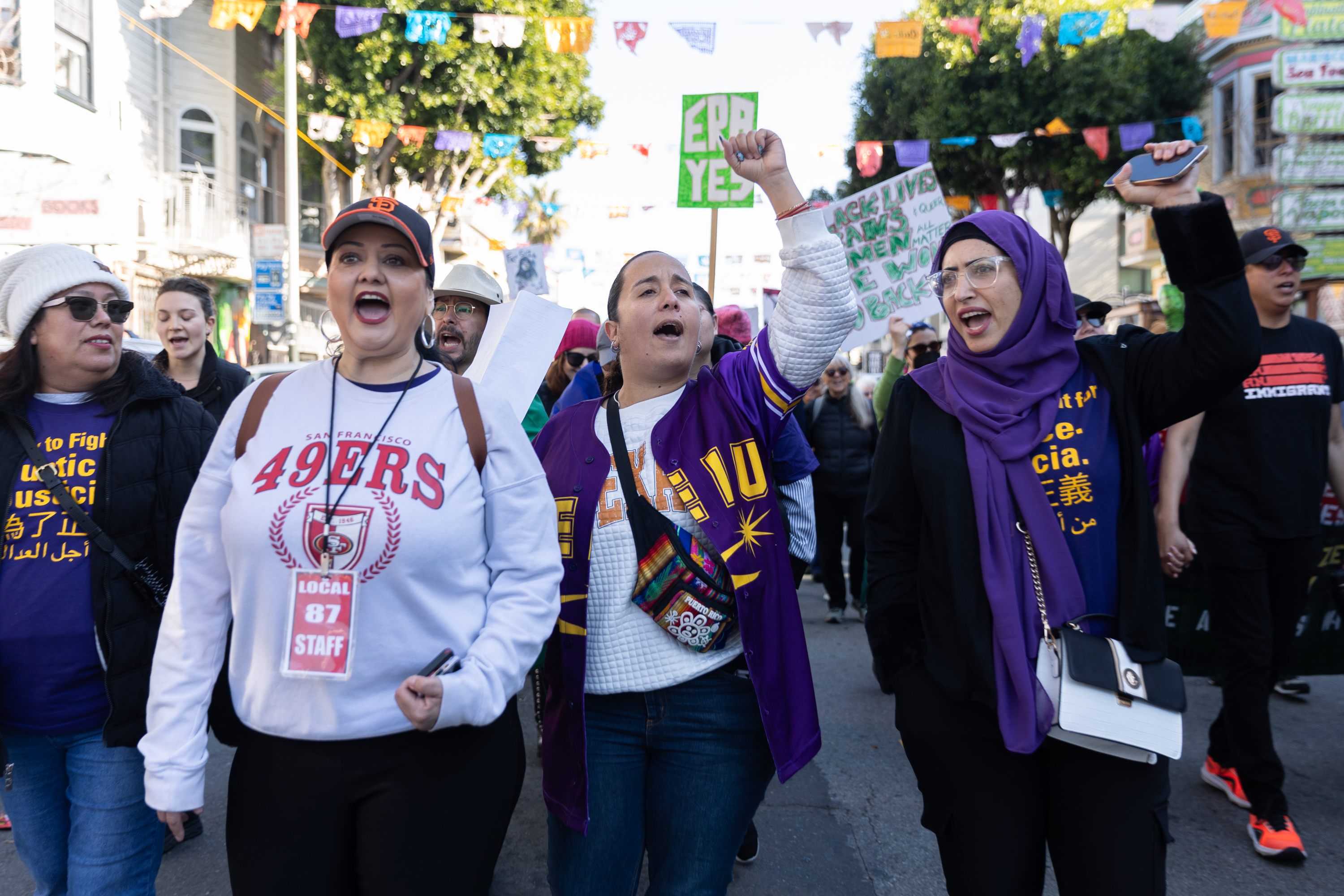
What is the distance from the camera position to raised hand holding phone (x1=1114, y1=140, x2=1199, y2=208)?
6.45ft

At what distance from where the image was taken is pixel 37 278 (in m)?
2.53

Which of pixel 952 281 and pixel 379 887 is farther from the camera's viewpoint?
pixel 952 281

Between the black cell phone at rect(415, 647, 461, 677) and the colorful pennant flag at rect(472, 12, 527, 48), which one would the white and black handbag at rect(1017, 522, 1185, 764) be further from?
the colorful pennant flag at rect(472, 12, 527, 48)

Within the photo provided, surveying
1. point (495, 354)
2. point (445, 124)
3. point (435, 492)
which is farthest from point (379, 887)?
point (445, 124)

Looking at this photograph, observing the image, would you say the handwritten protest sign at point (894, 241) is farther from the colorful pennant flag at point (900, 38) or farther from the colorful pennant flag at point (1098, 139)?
the colorful pennant flag at point (1098, 139)

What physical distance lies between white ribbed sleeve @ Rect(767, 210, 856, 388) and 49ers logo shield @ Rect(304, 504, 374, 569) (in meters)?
1.00

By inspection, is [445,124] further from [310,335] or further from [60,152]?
[310,335]

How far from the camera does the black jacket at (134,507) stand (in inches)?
91.0

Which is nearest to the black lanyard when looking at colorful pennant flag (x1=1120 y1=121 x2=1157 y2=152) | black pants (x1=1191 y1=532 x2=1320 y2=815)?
black pants (x1=1191 y1=532 x2=1320 y2=815)

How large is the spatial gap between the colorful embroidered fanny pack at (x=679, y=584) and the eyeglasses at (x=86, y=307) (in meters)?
1.55

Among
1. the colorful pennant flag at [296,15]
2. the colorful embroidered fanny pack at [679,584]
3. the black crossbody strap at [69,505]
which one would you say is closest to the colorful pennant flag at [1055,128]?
the colorful pennant flag at [296,15]

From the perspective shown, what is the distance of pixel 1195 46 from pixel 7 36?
69.6 ft

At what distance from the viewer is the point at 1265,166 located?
66.9 ft

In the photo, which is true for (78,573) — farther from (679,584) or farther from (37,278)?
(679,584)
